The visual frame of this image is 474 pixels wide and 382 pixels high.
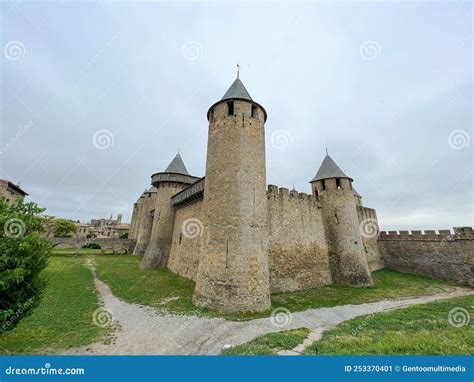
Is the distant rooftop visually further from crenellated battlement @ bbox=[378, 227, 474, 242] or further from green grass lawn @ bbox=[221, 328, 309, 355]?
crenellated battlement @ bbox=[378, 227, 474, 242]

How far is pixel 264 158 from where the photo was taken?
11992 mm

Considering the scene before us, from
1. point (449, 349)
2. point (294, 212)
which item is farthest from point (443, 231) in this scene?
point (449, 349)

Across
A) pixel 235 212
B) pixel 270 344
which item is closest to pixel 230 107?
pixel 235 212

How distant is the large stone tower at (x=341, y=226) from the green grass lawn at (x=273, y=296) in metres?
1.14

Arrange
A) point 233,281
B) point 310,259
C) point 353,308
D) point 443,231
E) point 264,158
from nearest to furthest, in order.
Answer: point 233,281 → point 353,308 → point 264,158 → point 310,259 → point 443,231

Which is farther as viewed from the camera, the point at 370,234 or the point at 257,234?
the point at 370,234

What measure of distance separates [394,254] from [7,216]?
96.0 ft

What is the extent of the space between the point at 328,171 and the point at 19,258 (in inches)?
742

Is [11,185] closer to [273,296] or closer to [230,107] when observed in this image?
[230,107]

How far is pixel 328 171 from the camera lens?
17.8 m

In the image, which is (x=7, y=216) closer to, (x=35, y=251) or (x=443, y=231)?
(x=35, y=251)

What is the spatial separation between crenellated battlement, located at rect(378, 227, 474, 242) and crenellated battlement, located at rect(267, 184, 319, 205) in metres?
12.8

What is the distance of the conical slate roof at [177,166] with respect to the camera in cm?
2300

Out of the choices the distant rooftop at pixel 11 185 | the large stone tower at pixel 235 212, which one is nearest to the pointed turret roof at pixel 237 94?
the large stone tower at pixel 235 212
